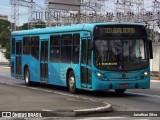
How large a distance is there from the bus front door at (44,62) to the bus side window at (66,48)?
1.87m

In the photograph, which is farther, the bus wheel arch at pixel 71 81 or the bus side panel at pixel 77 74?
the bus wheel arch at pixel 71 81

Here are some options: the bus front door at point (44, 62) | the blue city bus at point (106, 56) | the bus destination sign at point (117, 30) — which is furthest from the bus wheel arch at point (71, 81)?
the bus destination sign at point (117, 30)

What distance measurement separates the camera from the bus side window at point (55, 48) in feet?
66.9

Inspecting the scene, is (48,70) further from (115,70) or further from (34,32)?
(115,70)

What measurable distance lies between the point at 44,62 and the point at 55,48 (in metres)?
1.51

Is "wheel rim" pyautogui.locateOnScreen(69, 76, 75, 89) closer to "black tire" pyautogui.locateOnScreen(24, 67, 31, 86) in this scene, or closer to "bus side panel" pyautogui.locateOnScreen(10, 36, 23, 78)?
"black tire" pyautogui.locateOnScreen(24, 67, 31, 86)

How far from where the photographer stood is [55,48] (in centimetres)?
2064

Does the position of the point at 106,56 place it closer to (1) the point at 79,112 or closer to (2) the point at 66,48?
(2) the point at 66,48

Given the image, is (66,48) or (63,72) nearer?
(66,48)

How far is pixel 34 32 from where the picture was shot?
2300cm

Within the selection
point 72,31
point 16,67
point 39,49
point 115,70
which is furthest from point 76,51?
point 16,67

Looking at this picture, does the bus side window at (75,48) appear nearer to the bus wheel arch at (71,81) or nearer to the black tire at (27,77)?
the bus wheel arch at (71,81)

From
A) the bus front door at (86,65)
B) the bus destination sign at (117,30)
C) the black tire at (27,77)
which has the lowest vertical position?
the black tire at (27,77)

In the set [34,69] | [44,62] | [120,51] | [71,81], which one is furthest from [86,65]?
[34,69]
